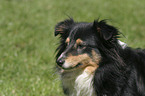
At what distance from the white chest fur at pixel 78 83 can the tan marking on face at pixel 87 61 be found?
12cm

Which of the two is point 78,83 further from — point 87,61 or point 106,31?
point 106,31

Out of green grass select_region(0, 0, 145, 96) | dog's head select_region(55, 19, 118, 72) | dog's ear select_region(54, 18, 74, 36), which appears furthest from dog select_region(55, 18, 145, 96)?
green grass select_region(0, 0, 145, 96)

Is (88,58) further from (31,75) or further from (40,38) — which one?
(40,38)

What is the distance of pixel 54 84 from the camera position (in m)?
4.91

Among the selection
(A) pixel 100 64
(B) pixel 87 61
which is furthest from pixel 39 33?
(A) pixel 100 64

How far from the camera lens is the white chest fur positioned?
3534 millimetres

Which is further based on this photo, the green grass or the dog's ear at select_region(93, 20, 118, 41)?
the green grass

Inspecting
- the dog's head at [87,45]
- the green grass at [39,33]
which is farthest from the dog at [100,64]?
the green grass at [39,33]

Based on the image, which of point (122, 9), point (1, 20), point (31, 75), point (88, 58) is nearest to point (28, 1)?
point (1, 20)

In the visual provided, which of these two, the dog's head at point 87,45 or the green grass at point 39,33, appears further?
the green grass at point 39,33

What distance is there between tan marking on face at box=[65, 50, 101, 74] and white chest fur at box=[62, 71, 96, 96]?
0.12 metres

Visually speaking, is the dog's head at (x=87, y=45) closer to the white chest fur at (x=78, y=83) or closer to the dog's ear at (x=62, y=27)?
the white chest fur at (x=78, y=83)

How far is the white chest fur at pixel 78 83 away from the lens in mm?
3534

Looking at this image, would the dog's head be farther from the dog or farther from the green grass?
the green grass
